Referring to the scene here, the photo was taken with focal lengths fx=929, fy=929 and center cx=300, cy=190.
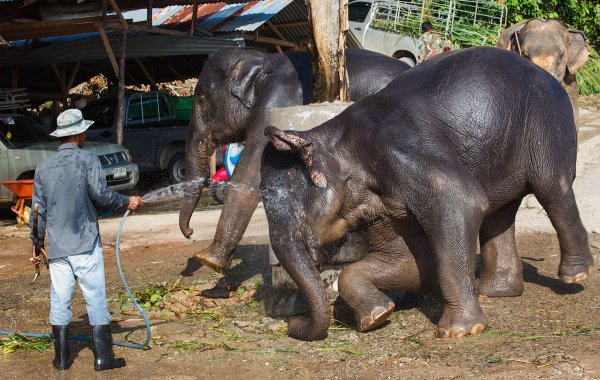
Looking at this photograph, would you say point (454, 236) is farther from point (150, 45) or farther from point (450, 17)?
point (450, 17)

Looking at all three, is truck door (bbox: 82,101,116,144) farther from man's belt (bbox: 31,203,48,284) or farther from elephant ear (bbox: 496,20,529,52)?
man's belt (bbox: 31,203,48,284)

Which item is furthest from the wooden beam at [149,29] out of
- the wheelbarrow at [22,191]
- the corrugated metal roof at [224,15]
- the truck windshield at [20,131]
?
the wheelbarrow at [22,191]

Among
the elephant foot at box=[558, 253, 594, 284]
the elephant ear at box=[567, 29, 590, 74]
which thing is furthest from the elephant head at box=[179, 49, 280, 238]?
the elephant ear at box=[567, 29, 590, 74]

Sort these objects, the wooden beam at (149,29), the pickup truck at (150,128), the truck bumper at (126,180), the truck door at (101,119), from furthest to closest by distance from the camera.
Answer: the truck door at (101,119) → the pickup truck at (150,128) → the wooden beam at (149,29) → the truck bumper at (126,180)

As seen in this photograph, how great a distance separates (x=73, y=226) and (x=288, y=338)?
5.51 ft

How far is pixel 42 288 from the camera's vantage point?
27.6 feet

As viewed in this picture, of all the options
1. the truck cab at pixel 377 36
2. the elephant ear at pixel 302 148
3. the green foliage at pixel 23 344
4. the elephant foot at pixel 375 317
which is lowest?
the truck cab at pixel 377 36

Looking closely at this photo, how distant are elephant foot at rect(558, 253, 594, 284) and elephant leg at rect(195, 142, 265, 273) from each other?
2.69 meters

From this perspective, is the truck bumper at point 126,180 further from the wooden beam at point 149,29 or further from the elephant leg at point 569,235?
the elephant leg at point 569,235

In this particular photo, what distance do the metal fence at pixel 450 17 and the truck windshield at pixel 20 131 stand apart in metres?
9.29

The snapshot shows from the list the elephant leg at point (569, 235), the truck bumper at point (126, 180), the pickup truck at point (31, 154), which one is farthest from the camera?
the truck bumper at point (126, 180)

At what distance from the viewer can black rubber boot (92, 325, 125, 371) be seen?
5.93 m

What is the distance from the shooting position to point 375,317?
6230 mm

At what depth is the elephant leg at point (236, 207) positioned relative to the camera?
26.6 feet
